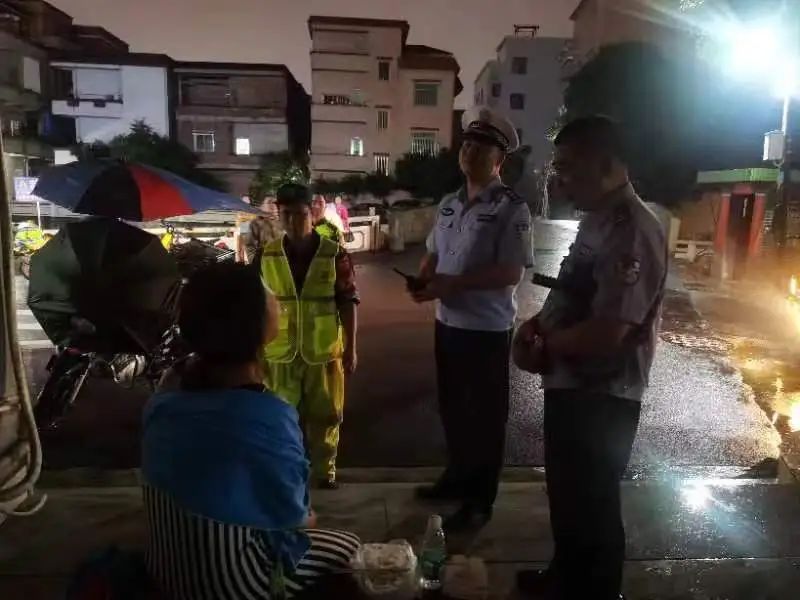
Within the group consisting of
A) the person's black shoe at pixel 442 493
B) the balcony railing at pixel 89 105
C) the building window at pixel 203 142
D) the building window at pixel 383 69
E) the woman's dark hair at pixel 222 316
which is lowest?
the person's black shoe at pixel 442 493

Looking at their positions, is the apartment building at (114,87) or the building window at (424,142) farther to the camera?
the building window at (424,142)

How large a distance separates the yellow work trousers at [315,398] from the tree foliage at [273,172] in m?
30.2

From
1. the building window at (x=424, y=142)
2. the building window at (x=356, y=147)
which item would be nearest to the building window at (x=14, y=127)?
the building window at (x=356, y=147)

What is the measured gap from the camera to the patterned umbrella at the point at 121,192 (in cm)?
525

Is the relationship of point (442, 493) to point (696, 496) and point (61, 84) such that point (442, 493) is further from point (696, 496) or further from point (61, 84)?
point (61, 84)

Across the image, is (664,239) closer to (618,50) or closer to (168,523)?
(168,523)

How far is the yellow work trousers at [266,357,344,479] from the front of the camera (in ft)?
12.3

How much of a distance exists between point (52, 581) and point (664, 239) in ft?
8.99

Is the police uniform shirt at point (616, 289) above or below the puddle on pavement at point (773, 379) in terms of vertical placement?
above

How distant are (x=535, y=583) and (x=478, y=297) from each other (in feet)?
4.20

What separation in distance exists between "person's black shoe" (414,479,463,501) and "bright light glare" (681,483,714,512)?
1.22 metres

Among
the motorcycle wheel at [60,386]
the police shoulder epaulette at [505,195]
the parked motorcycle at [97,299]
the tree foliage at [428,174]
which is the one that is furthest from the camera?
the tree foliage at [428,174]

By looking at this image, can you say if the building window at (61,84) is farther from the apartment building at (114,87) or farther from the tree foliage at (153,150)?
the tree foliage at (153,150)

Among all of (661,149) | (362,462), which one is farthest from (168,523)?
(661,149)
